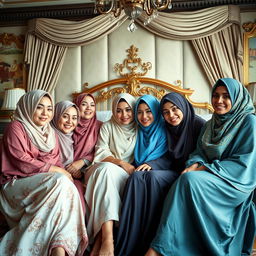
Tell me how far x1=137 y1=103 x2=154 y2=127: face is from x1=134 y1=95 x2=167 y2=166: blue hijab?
0.02 m

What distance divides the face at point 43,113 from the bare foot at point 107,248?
3.42ft

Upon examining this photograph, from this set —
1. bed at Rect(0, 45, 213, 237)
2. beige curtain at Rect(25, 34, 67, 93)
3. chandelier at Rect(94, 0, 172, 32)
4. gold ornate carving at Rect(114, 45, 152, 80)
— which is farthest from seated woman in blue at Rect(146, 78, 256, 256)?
beige curtain at Rect(25, 34, 67, 93)

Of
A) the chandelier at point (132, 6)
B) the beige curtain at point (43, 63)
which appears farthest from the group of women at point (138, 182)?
the beige curtain at point (43, 63)

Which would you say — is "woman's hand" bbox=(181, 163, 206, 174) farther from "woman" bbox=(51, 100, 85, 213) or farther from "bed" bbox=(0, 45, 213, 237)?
"bed" bbox=(0, 45, 213, 237)

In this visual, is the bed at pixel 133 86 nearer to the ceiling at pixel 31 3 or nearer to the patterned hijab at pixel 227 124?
the ceiling at pixel 31 3

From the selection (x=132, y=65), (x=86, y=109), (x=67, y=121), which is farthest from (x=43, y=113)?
(x=132, y=65)

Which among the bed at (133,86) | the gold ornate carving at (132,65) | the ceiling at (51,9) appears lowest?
the bed at (133,86)

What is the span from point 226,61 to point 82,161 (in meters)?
2.65

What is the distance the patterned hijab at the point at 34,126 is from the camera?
249cm

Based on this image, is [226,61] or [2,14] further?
[2,14]

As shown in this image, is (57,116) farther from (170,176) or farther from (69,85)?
(69,85)

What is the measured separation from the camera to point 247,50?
443 centimetres

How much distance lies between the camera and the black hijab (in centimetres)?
255

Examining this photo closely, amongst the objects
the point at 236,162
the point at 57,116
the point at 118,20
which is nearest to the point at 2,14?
the point at 118,20
